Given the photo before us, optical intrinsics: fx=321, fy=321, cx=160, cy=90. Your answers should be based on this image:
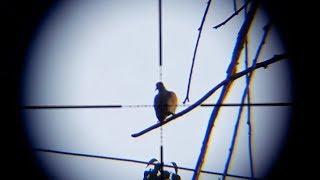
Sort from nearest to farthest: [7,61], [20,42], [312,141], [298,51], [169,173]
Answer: [298,51] < [312,141] < [169,173] < [7,61] < [20,42]

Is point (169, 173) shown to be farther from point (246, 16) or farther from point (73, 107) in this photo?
point (246, 16)

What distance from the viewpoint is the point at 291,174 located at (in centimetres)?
152

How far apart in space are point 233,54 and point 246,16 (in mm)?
130

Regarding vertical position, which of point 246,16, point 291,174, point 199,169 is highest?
point 246,16

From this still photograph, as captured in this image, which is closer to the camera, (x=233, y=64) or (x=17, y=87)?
(x=233, y=64)

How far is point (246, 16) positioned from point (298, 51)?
227 millimetres

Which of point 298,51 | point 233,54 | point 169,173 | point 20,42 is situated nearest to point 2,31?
point 20,42

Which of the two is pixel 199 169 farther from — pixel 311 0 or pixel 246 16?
pixel 311 0

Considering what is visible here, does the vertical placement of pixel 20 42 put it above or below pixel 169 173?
above

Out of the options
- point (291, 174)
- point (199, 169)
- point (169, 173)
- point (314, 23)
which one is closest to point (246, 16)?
point (314, 23)

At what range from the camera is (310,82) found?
107 cm

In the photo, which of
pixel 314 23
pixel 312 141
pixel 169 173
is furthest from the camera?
pixel 169 173

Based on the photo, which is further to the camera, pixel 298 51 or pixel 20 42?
pixel 20 42

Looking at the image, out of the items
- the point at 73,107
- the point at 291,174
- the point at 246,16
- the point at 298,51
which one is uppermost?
the point at 246,16
